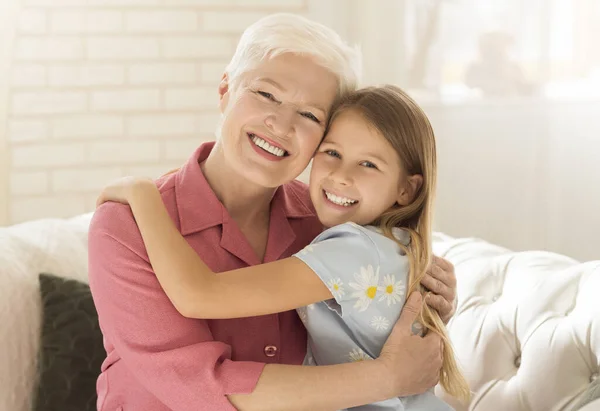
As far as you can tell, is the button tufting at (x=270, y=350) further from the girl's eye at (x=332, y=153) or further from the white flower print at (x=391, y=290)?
the girl's eye at (x=332, y=153)

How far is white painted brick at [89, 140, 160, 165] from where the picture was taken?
4.19m

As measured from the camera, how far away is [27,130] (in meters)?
4.12

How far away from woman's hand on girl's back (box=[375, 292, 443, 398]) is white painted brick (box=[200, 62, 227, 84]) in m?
2.68

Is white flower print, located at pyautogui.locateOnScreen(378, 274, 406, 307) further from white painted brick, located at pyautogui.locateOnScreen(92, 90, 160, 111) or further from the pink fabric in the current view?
white painted brick, located at pyautogui.locateOnScreen(92, 90, 160, 111)

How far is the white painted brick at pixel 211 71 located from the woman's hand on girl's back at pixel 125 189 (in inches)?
97.4

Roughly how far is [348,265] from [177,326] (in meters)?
0.36

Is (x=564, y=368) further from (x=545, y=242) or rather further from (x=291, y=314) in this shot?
(x=545, y=242)

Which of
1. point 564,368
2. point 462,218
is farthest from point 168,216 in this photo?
point 462,218

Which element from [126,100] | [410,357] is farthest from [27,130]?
[410,357]

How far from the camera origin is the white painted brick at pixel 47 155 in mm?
4121

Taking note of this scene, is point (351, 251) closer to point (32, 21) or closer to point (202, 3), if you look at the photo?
point (202, 3)

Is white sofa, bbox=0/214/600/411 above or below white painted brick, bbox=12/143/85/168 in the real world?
above

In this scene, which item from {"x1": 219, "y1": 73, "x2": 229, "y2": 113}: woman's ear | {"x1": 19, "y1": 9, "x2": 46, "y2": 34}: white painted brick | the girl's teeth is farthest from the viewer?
{"x1": 19, "y1": 9, "x2": 46, "y2": 34}: white painted brick

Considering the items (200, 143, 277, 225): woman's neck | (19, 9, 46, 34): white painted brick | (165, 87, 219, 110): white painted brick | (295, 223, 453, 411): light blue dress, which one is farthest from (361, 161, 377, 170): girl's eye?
(19, 9, 46, 34): white painted brick
